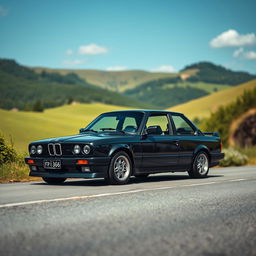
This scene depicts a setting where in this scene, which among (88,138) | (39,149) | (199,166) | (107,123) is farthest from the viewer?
(199,166)

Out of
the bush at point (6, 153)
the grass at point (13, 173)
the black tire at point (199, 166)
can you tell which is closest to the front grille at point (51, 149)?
the grass at point (13, 173)

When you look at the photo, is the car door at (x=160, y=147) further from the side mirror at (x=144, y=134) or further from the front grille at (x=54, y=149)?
the front grille at (x=54, y=149)

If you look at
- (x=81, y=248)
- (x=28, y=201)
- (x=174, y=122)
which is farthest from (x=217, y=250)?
(x=174, y=122)

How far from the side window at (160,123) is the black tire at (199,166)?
123 cm

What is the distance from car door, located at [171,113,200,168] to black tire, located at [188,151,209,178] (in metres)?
0.20

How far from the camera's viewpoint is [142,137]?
10.7 metres

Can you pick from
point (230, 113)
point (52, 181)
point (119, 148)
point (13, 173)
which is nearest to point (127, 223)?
point (119, 148)

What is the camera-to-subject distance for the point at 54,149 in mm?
10086

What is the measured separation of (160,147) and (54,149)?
2.49 m

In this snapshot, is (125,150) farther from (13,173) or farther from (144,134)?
(13,173)

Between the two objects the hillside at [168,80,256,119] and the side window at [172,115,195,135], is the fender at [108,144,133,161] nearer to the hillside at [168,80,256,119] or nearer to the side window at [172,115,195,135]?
the side window at [172,115,195,135]

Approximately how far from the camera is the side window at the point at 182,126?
473 inches

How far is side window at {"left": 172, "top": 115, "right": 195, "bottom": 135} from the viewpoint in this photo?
12.0 meters

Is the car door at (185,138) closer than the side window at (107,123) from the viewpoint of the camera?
No
